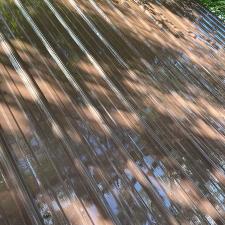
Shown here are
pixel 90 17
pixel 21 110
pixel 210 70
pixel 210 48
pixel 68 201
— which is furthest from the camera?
pixel 210 48

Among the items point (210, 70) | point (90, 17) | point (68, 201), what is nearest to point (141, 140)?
point (68, 201)

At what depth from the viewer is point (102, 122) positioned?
2.77 m

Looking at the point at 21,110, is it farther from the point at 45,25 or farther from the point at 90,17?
the point at 90,17

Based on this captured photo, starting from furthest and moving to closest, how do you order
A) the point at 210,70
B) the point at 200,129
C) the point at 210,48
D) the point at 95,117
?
the point at 210,48, the point at 210,70, the point at 200,129, the point at 95,117

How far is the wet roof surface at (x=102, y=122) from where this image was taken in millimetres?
2166

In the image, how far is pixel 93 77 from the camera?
10.4 feet

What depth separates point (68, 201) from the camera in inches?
82.6

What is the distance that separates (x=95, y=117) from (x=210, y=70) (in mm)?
2307

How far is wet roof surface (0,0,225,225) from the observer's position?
2.17m

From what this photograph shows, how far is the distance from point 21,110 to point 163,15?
133 inches

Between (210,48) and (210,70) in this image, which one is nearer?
(210,70)

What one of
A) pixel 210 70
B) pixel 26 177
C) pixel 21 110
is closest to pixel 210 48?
pixel 210 70

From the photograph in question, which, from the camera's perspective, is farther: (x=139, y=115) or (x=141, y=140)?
(x=139, y=115)

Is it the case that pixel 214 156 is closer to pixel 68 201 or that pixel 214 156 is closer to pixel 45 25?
pixel 68 201
